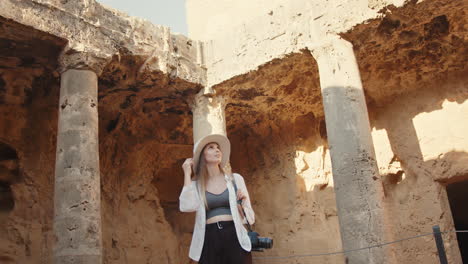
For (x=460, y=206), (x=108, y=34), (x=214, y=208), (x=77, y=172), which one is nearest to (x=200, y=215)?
(x=214, y=208)

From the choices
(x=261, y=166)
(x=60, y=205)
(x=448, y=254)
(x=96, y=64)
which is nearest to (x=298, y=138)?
(x=261, y=166)

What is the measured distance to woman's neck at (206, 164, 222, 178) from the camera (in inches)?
161

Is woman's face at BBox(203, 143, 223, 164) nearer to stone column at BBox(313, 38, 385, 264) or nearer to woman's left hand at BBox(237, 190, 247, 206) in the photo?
woman's left hand at BBox(237, 190, 247, 206)

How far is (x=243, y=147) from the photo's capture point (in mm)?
10945

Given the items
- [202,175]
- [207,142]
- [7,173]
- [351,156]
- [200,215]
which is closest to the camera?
[200,215]

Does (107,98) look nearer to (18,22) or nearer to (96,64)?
(96,64)

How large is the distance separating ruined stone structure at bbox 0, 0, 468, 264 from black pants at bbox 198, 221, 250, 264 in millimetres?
2777

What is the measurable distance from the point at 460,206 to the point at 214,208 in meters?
9.63

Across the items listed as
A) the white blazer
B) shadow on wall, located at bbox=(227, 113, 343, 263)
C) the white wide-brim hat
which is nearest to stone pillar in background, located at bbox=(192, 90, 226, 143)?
shadow on wall, located at bbox=(227, 113, 343, 263)

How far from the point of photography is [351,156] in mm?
6508

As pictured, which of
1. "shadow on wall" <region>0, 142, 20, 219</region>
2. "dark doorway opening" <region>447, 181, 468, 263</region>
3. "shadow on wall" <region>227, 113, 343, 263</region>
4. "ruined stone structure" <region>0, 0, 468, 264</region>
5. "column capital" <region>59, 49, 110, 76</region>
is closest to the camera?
"ruined stone structure" <region>0, 0, 468, 264</region>

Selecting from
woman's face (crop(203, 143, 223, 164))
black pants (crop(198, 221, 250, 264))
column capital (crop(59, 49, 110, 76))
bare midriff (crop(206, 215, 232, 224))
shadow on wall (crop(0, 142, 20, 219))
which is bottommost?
black pants (crop(198, 221, 250, 264))

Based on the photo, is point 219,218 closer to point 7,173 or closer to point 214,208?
point 214,208

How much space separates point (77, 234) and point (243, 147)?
5426 millimetres
